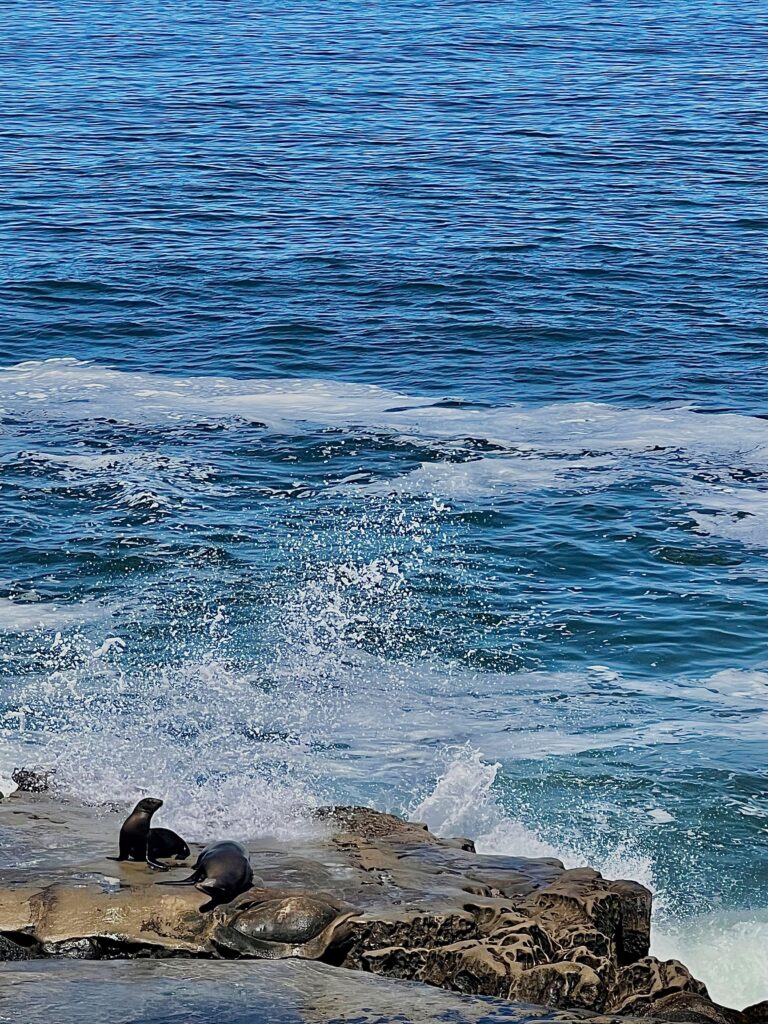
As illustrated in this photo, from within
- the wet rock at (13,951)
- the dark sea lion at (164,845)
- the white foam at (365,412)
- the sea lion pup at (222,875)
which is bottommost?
the white foam at (365,412)

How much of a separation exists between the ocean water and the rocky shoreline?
6.11 feet

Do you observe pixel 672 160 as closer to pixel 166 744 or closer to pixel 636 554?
pixel 636 554

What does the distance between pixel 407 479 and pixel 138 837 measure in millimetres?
12544

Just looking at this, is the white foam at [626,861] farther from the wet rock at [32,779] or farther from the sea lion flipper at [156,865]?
the sea lion flipper at [156,865]

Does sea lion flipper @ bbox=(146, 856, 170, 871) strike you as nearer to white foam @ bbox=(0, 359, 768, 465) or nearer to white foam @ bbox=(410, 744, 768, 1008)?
white foam @ bbox=(410, 744, 768, 1008)

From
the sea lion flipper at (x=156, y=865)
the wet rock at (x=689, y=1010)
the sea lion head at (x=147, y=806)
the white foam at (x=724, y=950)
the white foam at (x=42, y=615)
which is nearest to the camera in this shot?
the wet rock at (x=689, y=1010)

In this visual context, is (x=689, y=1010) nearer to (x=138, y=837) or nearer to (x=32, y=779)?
(x=138, y=837)

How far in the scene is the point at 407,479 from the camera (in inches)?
946

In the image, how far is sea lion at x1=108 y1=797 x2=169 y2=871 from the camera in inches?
474

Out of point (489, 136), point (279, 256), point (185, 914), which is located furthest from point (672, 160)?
point (185, 914)

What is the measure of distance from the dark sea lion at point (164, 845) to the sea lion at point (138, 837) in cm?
10

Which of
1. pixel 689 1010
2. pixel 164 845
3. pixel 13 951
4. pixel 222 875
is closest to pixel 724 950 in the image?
pixel 689 1010

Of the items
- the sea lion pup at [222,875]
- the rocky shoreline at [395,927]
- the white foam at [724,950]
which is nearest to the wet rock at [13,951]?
the rocky shoreline at [395,927]

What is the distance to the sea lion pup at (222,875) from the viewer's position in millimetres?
11289
